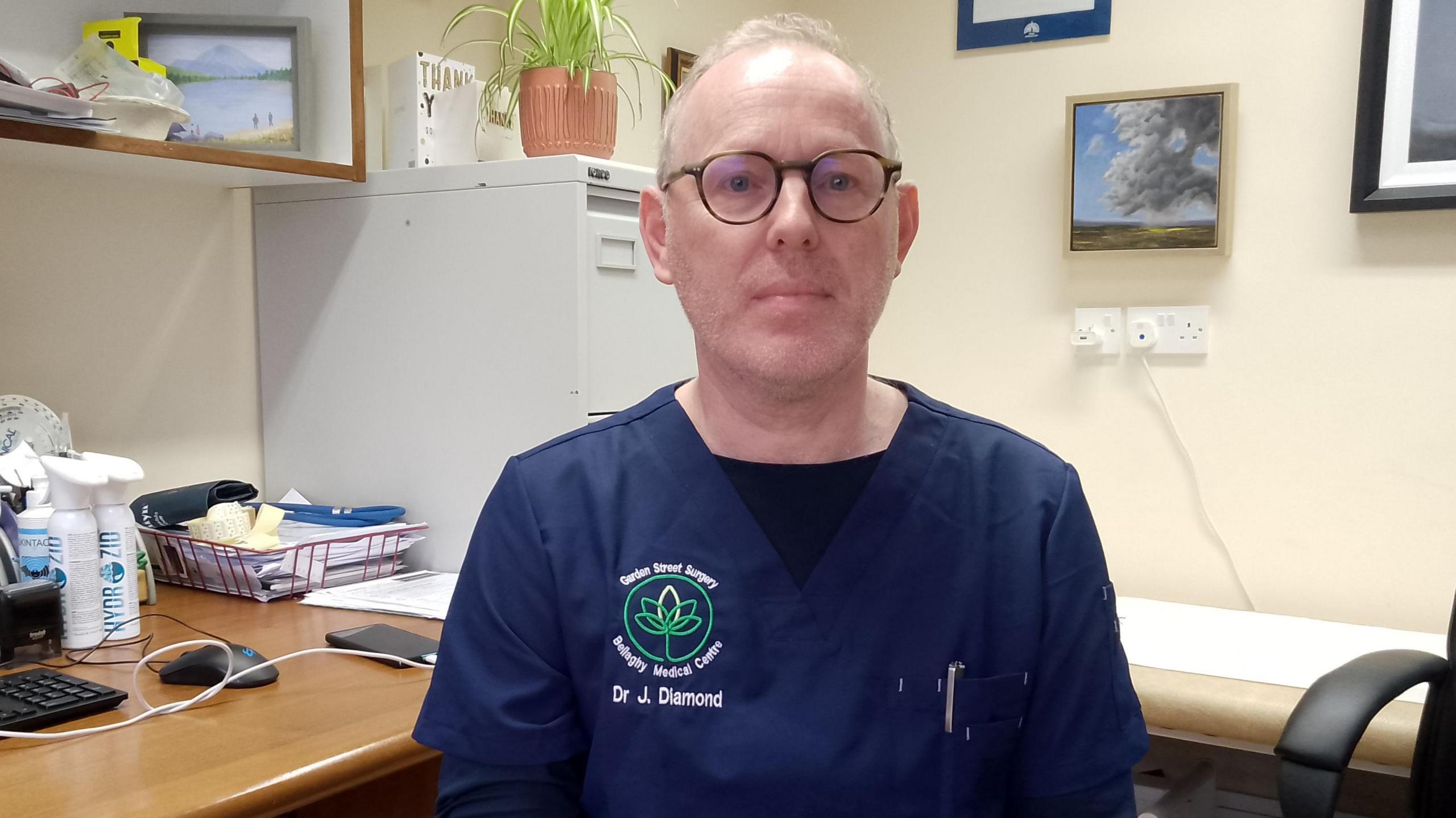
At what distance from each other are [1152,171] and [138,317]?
191 centimetres

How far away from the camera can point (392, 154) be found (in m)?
1.67

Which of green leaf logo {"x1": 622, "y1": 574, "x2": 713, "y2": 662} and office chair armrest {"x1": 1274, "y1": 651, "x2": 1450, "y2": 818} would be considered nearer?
green leaf logo {"x1": 622, "y1": 574, "x2": 713, "y2": 662}

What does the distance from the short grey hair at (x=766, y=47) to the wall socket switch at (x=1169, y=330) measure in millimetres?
1431

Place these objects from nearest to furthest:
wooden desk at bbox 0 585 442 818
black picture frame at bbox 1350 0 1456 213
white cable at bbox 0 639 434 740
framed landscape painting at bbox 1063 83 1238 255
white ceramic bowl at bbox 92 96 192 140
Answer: wooden desk at bbox 0 585 442 818, white cable at bbox 0 639 434 740, white ceramic bowl at bbox 92 96 192 140, black picture frame at bbox 1350 0 1456 213, framed landscape painting at bbox 1063 83 1238 255

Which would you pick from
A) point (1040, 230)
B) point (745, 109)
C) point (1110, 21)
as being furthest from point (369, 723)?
point (1110, 21)

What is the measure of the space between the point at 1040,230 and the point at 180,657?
194 centimetres

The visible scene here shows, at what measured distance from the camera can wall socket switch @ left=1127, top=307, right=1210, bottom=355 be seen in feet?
7.32

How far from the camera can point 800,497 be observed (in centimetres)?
98

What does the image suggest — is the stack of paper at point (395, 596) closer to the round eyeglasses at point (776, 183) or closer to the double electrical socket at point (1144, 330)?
the round eyeglasses at point (776, 183)

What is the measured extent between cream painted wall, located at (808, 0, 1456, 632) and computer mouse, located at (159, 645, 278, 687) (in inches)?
70.9

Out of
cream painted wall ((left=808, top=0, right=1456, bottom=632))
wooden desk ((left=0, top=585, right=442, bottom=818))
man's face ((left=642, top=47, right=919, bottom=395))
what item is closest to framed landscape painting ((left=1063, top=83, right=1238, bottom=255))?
cream painted wall ((left=808, top=0, right=1456, bottom=632))

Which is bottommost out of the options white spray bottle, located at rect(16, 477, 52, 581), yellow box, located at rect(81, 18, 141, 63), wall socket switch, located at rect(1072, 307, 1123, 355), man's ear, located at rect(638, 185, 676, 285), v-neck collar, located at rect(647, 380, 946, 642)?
white spray bottle, located at rect(16, 477, 52, 581)

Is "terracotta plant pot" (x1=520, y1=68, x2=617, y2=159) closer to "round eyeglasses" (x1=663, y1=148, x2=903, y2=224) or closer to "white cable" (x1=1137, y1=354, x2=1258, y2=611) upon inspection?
"round eyeglasses" (x1=663, y1=148, x2=903, y2=224)

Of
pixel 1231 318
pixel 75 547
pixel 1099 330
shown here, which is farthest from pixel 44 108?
pixel 1231 318
